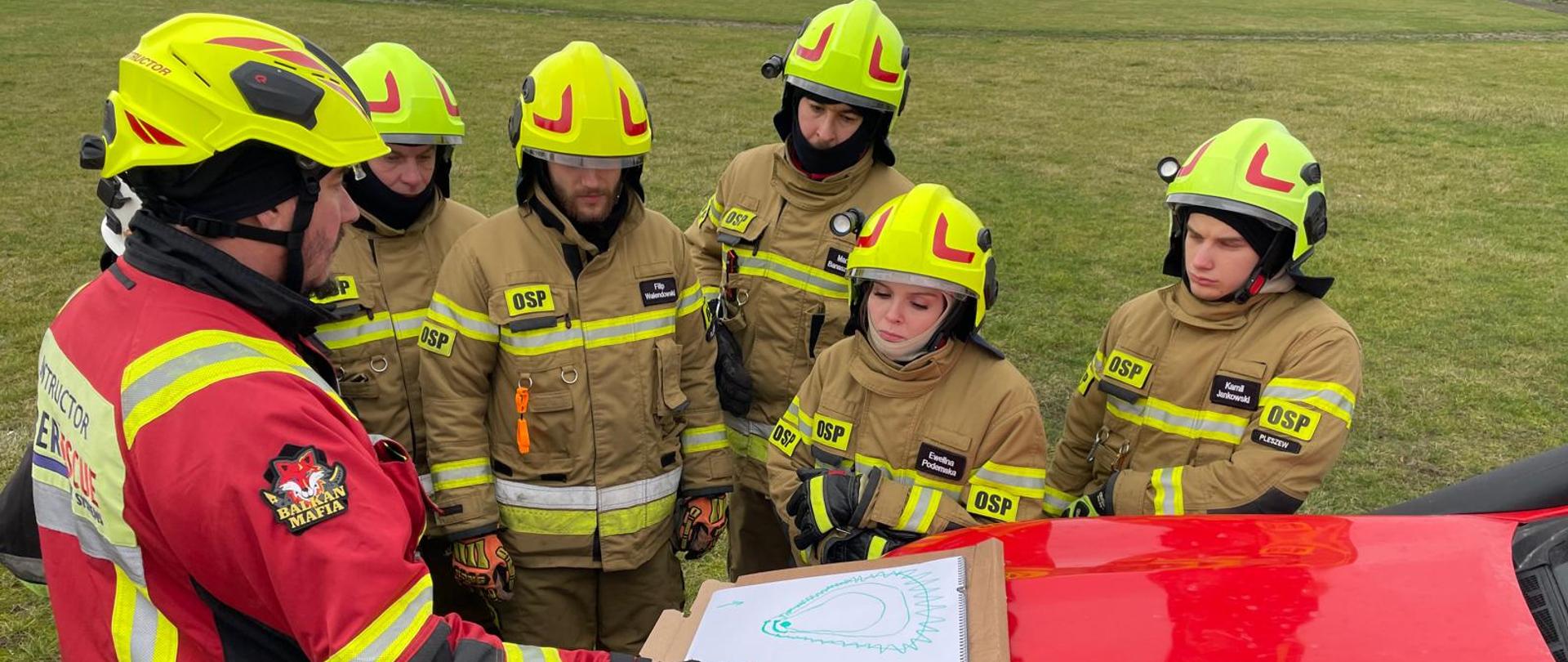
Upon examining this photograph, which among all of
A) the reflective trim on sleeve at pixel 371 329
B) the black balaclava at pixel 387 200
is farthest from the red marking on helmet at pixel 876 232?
the black balaclava at pixel 387 200

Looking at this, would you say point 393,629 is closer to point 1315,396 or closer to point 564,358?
point 564,358

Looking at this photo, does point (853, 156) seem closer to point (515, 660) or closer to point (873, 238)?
point (873, 238)

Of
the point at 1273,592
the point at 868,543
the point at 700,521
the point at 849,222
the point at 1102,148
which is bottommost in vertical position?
the point at 1102,148

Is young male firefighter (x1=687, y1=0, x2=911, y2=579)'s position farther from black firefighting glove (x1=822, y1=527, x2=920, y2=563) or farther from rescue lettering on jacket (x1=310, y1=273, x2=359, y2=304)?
rescue lettering on jacket (x1=310, y1=273, x2=359, y2=304)

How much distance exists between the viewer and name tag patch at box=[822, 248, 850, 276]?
3.84m

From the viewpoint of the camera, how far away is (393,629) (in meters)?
1.83

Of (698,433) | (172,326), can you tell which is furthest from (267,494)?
Result: (698,433)

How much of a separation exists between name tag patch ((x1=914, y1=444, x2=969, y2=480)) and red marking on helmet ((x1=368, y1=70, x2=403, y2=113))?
1.96m

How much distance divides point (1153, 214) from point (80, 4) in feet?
73.1

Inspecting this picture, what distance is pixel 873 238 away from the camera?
10.3 feet

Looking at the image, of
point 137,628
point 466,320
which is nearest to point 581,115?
point 466,320

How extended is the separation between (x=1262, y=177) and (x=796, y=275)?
1533 mm

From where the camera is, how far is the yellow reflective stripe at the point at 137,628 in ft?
6.19

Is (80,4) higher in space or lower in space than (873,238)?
lower
